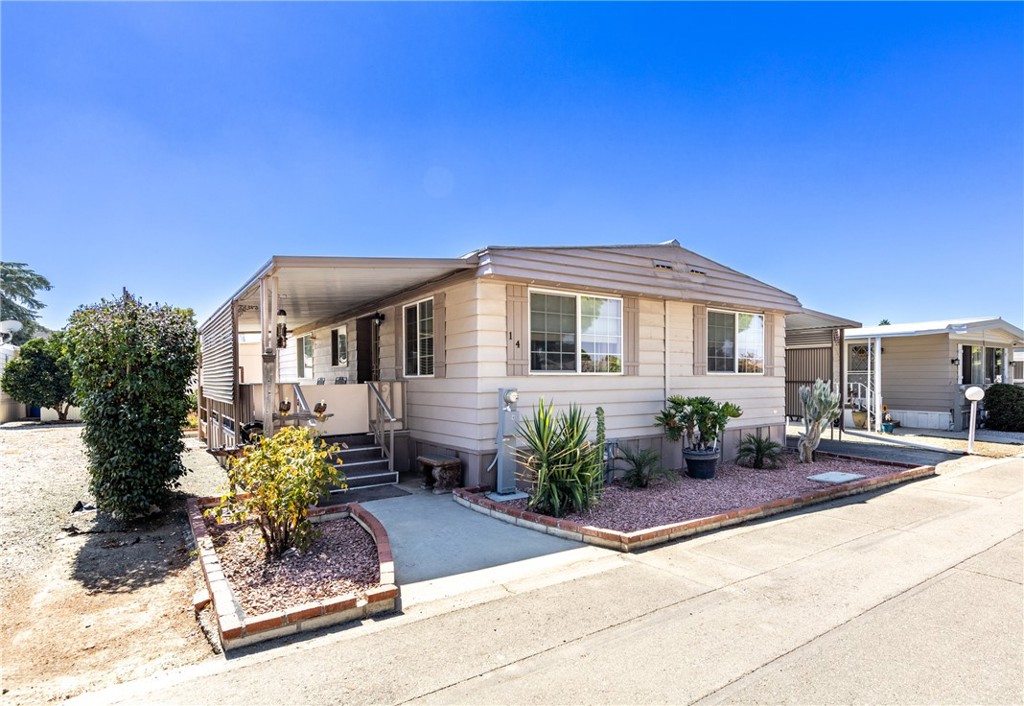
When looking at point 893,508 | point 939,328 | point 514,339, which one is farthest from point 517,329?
point 939,328

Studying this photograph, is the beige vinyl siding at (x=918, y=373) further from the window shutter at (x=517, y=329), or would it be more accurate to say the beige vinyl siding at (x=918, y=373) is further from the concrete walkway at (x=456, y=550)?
the concrete walkway at (x=456, y=550)

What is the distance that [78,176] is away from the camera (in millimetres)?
11086

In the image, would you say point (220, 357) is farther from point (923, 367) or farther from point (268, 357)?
point (923, 367)

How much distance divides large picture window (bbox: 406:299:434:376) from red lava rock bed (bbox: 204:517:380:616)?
11.5 feet

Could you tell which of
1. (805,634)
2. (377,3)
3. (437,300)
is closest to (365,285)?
(437,300)

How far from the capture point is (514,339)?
7.17m

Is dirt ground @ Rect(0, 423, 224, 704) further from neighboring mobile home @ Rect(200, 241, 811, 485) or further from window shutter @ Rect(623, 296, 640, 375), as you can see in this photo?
window shutter @ Rect(623, 296, 640, 375)

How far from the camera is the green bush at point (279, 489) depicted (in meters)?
4.31

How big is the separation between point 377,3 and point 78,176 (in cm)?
760

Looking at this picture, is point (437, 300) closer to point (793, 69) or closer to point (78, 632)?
Answer: point (78, 632)

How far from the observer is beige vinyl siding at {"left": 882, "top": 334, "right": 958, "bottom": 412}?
14.9 meters

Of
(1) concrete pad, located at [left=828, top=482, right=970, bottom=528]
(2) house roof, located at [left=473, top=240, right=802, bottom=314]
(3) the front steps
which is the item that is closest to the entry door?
(3) the front steps

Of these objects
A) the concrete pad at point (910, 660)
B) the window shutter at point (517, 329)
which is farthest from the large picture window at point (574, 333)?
the concrete pad at point (910, 660)

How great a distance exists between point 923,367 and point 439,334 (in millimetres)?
15203
